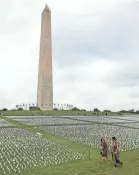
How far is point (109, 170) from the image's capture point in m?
16.2

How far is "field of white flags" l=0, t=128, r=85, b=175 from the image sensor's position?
1694 cm

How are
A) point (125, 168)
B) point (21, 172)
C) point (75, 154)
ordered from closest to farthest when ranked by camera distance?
point (21, 172), point (125, 168), point (75, 154)

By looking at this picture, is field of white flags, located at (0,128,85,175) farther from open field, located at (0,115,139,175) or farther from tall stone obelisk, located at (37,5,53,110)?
tall stone obelisk, located at (37,5,53,110)

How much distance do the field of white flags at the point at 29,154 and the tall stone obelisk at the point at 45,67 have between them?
49101 mm

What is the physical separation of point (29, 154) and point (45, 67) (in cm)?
5708

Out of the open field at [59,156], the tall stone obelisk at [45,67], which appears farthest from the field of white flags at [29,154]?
the tall stone obelisk at [45,67]

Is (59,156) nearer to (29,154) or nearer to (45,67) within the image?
(29,154)

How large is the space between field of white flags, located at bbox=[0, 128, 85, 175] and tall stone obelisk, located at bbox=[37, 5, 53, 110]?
49.1 m

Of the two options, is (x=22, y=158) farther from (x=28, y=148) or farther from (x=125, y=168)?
(x=125, y=168)

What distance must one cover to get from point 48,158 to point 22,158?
57.3 inches

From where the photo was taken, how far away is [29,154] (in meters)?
20.0

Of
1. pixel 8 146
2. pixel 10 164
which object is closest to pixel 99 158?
pixel 10 164

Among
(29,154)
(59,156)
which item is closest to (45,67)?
(29,154)

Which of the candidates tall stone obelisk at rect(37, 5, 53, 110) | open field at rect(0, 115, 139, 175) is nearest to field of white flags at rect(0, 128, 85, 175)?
open field at rect(0, 115, 139, 175)
